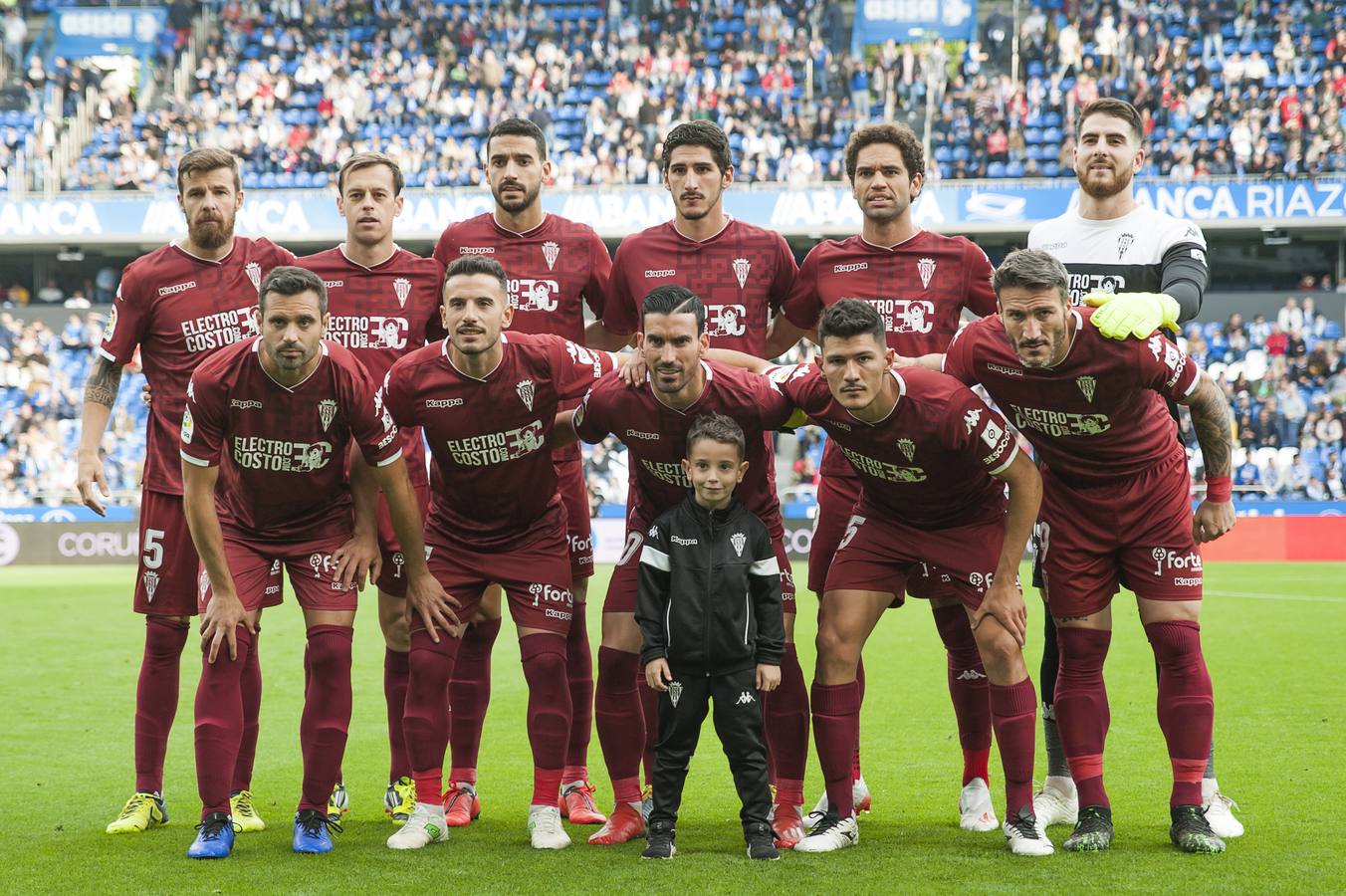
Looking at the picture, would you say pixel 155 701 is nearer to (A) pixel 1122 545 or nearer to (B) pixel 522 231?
(B) pixel 522 231

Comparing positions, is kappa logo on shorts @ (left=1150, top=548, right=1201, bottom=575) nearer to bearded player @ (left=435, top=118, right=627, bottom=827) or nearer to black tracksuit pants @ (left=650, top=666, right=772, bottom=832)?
black tracksuit pants @ (left=650, top=666, right=772, bottom=832)

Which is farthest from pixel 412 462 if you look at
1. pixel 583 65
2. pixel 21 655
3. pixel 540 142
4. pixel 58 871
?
pixel 583 65

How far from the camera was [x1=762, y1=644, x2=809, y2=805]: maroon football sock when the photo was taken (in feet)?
18.3

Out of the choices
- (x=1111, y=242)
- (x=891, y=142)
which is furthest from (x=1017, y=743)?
(x=891, y=142)

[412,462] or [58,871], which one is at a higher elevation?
[412,462]

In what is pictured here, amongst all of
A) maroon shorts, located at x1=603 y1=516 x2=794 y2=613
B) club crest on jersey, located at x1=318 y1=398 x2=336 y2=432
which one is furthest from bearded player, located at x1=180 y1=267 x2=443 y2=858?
maroon shorts, located at x1=603 y1=516 x2=794 y2=613

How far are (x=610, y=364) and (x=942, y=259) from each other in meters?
1.57

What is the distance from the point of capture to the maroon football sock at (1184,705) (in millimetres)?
5219

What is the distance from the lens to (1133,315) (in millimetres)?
5078

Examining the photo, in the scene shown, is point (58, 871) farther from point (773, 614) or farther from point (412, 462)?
point (773, 614)

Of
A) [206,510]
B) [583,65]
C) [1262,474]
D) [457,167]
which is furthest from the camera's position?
[583,65]

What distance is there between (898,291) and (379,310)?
2350 millimetres

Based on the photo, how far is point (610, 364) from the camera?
19.3ft

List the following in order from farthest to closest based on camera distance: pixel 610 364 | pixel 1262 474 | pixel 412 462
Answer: pixel 1262 474
pixel 412 462
pixel 610 364
